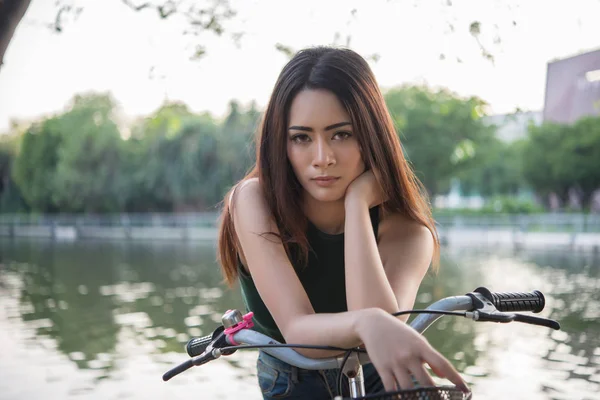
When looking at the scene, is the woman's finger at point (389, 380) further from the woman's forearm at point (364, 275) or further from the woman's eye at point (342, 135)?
the woman's eye at point (342, 135)

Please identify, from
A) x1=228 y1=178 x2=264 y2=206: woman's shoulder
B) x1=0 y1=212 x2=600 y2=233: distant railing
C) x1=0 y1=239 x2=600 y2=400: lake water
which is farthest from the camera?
x1=0 y1=212 x2=600 y2=233: distant railing

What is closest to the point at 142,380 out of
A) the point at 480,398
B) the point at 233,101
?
the point at 480,398

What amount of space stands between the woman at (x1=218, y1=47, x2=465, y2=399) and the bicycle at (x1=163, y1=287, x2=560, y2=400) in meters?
0.09

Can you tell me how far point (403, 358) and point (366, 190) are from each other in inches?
26.2

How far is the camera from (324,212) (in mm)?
2072

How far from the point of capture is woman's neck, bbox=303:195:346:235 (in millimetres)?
2070

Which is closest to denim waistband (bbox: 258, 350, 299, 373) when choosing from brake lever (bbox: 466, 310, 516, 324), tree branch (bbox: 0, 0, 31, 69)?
brake lever (bbox: 466, 310, 516, 324)

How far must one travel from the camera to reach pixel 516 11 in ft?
13.2

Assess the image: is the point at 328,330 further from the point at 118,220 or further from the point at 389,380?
the point at 118,220

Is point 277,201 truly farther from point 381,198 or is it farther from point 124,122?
point 124,122

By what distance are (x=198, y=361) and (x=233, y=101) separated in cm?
3918

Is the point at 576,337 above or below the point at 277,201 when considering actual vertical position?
below

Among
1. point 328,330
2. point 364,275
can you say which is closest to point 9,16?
point 364,275

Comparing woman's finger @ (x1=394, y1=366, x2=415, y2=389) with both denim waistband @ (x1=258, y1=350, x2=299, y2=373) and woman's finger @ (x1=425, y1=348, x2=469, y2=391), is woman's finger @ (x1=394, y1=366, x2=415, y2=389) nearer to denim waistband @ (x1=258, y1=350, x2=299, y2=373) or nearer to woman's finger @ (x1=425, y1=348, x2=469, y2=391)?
woman's finger @ (x1=425, y1=348, x2=469, y2=391)
